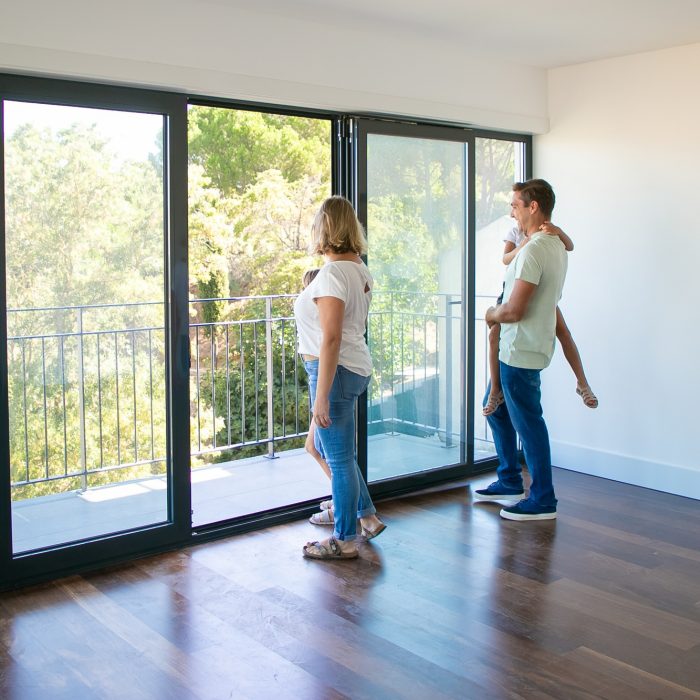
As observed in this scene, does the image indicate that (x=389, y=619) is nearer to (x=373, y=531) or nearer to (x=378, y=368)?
(x=373, y=531)

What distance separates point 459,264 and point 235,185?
5.85 meters

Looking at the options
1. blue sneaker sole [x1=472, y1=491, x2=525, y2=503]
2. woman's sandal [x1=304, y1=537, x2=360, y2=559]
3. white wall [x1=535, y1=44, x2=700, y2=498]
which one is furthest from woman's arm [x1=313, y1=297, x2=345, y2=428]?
white wall [x1=535, y1=44, x2=700, y2=498]

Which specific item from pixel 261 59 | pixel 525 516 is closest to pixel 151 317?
pixel 261 59

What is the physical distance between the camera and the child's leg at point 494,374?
441cm

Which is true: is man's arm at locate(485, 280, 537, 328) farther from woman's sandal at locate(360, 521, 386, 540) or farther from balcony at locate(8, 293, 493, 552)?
woman's sandal at locate(360, 521, 386, 540)

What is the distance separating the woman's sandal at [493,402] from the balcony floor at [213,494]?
0.52 m

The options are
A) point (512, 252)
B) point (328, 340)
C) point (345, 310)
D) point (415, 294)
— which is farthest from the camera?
point (415, 294)

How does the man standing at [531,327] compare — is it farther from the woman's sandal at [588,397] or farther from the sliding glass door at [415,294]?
the sliding glass door at [415,294]

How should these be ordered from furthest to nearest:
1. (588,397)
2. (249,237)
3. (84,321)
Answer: (249,237), (588,397), (84,321)

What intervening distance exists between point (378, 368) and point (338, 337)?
1.34 m

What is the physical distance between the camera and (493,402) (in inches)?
177

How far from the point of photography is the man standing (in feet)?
13.2

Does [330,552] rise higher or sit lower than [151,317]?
lower

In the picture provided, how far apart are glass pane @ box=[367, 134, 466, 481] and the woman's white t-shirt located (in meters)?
1.05
